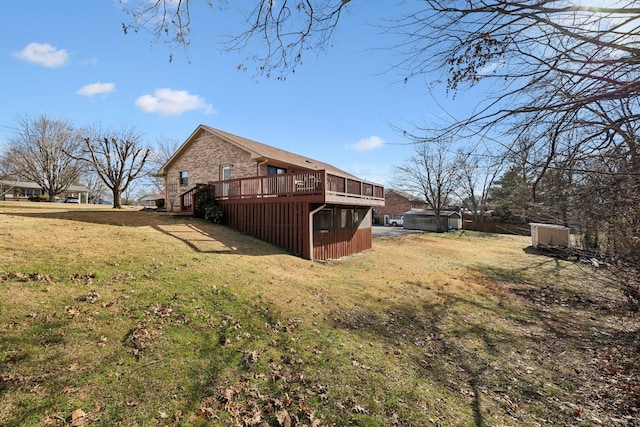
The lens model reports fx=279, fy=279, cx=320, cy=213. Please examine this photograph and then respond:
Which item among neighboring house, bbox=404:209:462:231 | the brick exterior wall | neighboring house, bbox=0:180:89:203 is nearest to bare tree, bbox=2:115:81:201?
neighboring house, bbox=0:180:89:203

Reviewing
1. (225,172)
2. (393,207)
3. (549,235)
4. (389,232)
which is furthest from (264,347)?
(393,207)

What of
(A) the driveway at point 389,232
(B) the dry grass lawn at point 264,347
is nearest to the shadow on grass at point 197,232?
(B) the dry grass lawn at point 264,347

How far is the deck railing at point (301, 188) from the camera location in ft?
39.1

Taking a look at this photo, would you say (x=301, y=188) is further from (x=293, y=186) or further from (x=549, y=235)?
(x=549, y=235)

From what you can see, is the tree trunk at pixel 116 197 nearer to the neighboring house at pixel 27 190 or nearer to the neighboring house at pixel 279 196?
the neighboring house at pixel 279 196

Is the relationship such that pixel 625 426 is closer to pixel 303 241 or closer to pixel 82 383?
pixel 82 383

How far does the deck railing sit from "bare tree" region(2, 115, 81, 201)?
83.5 ft

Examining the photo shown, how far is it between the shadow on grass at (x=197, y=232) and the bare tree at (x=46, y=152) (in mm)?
23213

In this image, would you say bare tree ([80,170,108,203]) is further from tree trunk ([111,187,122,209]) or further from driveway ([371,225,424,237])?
driveway ([371,225,424,237])

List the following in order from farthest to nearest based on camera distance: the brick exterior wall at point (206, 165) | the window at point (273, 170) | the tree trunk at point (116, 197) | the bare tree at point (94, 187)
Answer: the bare tree at point (94, 187)
the tree trunk at point (116, 197)
the window at point (273, 170)
the brick exterior wall at point (206, 165)

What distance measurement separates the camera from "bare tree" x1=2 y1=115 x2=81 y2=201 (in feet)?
93.2

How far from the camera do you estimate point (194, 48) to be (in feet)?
11.4

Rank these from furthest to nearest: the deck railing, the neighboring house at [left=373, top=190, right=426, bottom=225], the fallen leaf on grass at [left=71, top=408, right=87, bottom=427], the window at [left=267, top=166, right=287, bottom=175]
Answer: the neighboring house at [left=373, top=190, right=426, bottom=225] < the window at [left=267, top=166, right=287, bottom=175] < the deck railing < the fallen leaf on grass at [left=71, top=408, right=87, bottom=427]

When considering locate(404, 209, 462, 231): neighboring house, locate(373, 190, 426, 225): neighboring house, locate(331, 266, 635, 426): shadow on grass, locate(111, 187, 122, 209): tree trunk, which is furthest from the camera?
locate(373, 190, 426, 225): neighboring house
